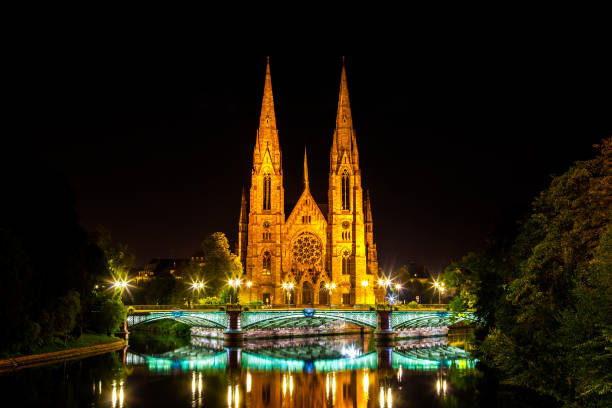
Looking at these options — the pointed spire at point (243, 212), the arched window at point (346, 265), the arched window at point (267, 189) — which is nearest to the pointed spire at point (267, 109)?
the arched window at point (267, 189)

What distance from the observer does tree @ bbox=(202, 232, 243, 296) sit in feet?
246

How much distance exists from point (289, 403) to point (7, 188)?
2000 centimetres

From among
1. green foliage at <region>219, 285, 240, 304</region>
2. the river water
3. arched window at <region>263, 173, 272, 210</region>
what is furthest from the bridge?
arched window at <region>263, 173, 272, 210</region>

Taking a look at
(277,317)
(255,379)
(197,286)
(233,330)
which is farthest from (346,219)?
(255,379)

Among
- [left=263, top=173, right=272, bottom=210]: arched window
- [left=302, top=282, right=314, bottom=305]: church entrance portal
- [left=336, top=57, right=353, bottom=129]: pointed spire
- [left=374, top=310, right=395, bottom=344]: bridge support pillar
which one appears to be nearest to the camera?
[left=374, top=310, right=395, bottom=344]: bridge support pillar

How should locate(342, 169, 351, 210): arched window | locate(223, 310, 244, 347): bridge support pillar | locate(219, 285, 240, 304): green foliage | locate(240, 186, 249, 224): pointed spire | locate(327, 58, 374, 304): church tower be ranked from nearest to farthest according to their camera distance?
locate(223, 310, 244, 347): bridge support pillar
locate(219, 285, 240, 304): green foliage
locate(327, 58, 374, 304): church tower
locate(342, 169, 351, 210): arched window
locate(240, 186, 249, 224): pointed spire

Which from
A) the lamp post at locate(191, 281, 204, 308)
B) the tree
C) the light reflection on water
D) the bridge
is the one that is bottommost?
the light reflection on water

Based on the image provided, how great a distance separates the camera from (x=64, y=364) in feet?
126

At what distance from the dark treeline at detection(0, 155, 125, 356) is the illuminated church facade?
122ft

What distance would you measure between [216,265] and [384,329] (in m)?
24.5

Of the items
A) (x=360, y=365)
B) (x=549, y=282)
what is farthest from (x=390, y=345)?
(x=549, y=282)

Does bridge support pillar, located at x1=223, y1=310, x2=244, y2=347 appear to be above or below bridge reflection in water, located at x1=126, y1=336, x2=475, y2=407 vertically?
above

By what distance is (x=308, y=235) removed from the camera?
3159 inches

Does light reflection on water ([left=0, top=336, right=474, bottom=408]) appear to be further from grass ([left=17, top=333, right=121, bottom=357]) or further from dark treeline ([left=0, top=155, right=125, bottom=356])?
dark treeline ([left=0, top=155, right=125, bottom=356])
